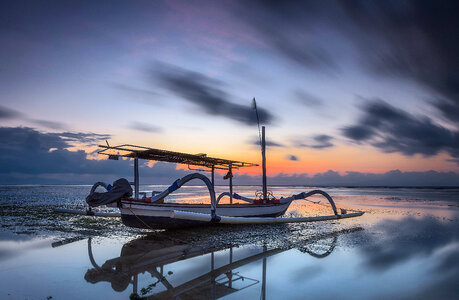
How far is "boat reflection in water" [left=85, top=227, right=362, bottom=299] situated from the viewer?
6.55 metres

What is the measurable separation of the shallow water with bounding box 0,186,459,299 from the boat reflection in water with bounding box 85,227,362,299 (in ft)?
0.08

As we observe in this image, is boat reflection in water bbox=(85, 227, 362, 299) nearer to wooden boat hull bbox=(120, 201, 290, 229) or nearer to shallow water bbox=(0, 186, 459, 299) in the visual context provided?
shallow water bbox=(0, 186, 459, 299)

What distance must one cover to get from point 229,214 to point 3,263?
10531 mm

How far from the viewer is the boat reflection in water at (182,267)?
6.55m

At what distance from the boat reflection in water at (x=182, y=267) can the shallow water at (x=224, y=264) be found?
26 mm

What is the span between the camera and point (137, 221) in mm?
12781

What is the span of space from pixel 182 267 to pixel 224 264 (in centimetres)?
125

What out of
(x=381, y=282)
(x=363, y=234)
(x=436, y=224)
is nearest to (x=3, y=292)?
(x=381, y=282)

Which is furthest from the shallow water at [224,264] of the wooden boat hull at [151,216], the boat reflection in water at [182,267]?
the wooden boat hull at [151,216]

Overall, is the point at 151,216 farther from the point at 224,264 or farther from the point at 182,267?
the point at 224,264

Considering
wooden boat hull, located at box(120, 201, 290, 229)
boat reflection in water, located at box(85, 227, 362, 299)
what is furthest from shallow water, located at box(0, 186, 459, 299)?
wooden boat hull, located at box(120, 201, 290, 229)

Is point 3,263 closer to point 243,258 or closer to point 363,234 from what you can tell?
point 243,258

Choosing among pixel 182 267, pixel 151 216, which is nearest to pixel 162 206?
pixel 151 216

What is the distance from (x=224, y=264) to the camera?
337 inches
